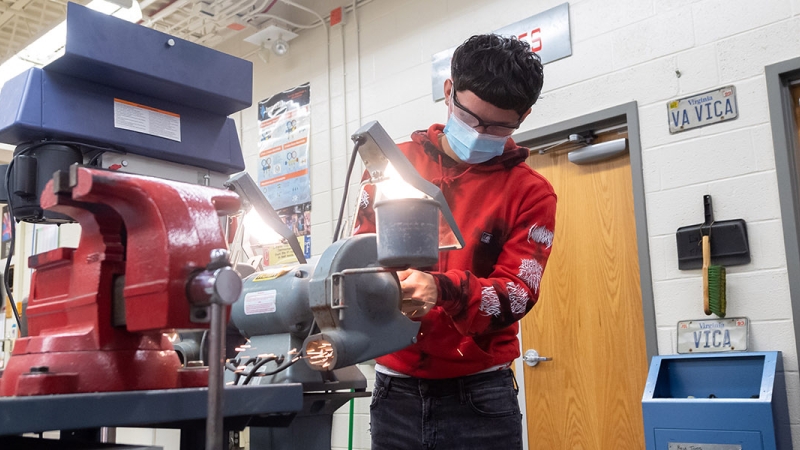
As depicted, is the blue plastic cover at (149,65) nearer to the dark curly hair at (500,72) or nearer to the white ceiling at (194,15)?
the dark curly hair at (500,72)

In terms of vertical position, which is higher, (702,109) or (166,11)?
(166,11)

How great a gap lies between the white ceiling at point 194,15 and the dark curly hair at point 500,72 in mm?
3031

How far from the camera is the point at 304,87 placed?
15.2 feet

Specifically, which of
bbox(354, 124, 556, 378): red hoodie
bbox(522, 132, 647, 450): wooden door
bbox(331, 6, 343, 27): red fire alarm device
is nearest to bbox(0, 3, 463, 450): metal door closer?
bbox(354, 124, 556, 378): red hoodie

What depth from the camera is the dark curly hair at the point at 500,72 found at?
1.54 m

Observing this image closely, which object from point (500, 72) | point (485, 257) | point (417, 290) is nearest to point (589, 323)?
point (485, 257)

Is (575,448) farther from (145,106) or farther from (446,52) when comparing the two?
(145,106)

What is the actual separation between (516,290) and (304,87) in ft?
11.4

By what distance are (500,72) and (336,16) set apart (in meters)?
3.11

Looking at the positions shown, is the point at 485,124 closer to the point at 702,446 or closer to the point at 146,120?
the point at 146,120

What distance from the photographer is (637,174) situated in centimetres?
301

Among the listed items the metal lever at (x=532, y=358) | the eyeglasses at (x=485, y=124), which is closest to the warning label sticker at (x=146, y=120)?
the eyeglasses at (x=485, y=124)

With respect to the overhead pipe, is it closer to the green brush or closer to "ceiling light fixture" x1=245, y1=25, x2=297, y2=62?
"ceiling light fixture" x1=245, y1=25, x2=297, y2=62

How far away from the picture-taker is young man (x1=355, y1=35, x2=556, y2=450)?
4.82 feet
